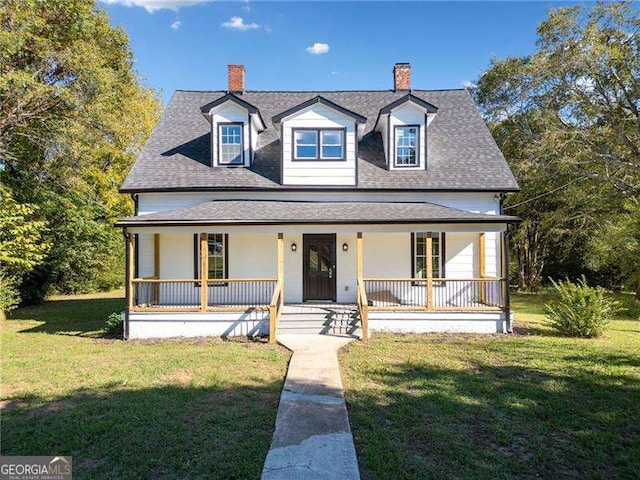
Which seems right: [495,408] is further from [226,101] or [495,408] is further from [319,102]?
[226,101]

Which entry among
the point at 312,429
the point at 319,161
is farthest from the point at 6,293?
the point at 312,429

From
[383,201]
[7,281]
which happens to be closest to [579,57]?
[383,201]

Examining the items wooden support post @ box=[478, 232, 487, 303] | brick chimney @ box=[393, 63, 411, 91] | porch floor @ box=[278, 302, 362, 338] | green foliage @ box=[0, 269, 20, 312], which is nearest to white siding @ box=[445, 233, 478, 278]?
wooden support post @ box=[478, 232, 487, 303]

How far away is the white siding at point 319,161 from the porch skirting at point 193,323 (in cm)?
466

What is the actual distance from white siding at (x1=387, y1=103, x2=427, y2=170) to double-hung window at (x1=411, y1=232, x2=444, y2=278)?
2.46 meters

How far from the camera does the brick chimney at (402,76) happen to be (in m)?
15.6

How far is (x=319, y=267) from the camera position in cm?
1251

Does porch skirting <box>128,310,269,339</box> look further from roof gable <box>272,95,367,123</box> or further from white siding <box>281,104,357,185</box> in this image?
roof gable <box>272,95,367,123</box>

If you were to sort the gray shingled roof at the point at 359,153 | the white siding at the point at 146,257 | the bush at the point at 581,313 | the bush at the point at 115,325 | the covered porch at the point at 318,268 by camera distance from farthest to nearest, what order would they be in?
the gray shingled roof at the point at 359,153, the white siding at the point at 146,257, the covered porch at the point at 318,268, the bush at the point at 115,325, the bush at the point at 581,313

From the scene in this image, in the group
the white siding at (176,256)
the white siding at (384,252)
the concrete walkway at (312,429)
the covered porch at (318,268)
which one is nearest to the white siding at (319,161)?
the covered porch at (318,268)

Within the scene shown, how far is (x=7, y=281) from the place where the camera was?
13.8 meters

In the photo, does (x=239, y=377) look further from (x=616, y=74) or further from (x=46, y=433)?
(x=616, y=74)

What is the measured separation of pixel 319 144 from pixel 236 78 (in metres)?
5.68

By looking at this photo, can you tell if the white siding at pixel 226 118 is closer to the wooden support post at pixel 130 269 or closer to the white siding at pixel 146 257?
the white siding at pixel 146 257
